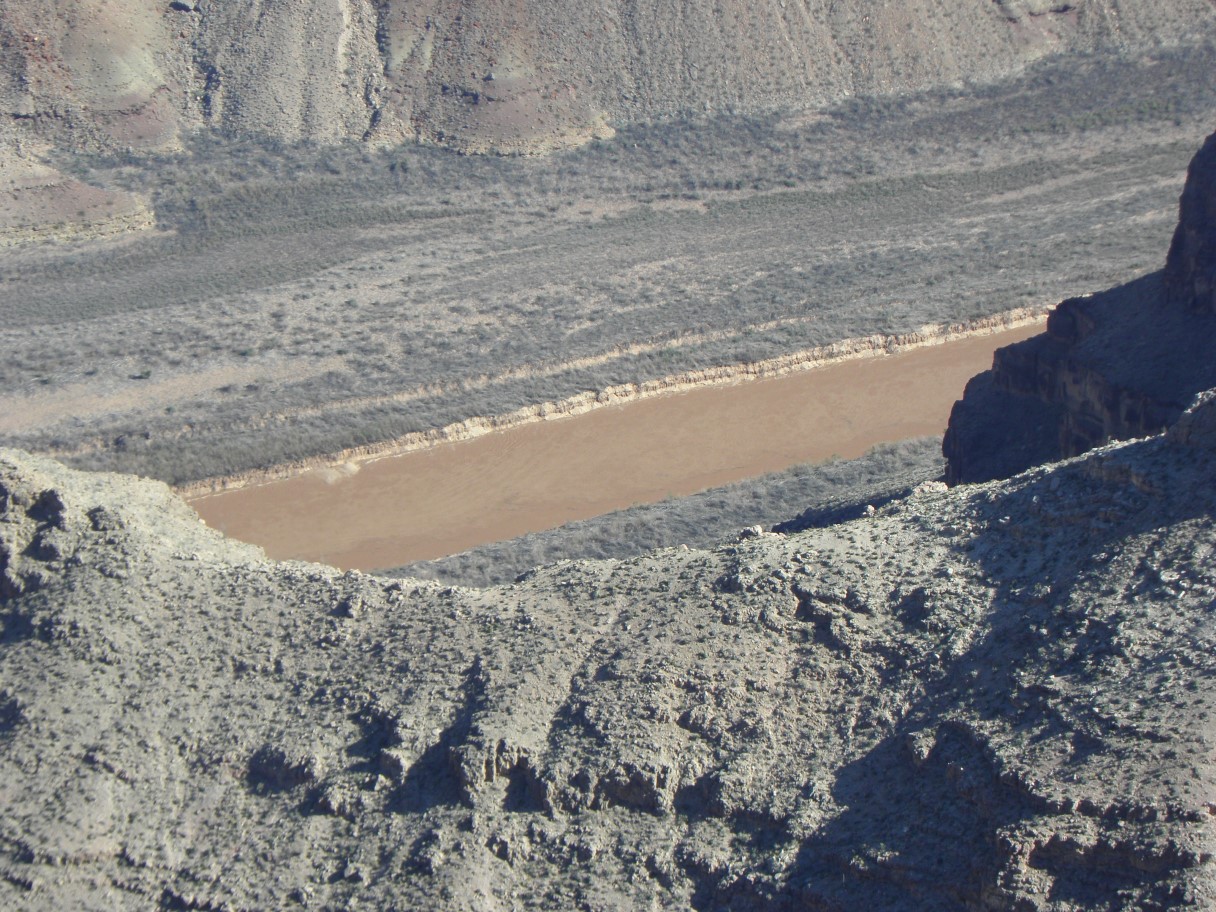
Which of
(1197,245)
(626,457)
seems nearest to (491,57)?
(626,457)

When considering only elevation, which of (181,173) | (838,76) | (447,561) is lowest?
(447,561)

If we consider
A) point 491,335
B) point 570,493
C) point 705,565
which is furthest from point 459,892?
point 491,335

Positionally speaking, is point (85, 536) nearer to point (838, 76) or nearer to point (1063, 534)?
point (1063, 534)

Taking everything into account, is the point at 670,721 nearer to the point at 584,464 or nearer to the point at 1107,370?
the point at 1107,370

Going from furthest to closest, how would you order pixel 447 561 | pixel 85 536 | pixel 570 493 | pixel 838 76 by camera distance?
1. pixel 838 76
2. pixel 570 493
3. pixel 447 561
4. pixel 85 536

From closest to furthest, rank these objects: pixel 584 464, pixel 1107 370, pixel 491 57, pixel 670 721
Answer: pixel 670 721 < pixel 1107 370 < pixel 584 464 < pixel 491 57

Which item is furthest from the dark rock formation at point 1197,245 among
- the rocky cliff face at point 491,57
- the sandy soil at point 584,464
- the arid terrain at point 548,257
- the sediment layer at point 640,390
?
the rocky cliff face at point 491,57

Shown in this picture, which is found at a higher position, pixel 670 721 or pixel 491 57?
pixel 491 57

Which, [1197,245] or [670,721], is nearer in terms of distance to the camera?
A: [670,721]

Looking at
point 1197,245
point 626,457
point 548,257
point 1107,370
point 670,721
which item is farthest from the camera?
point 548,257
